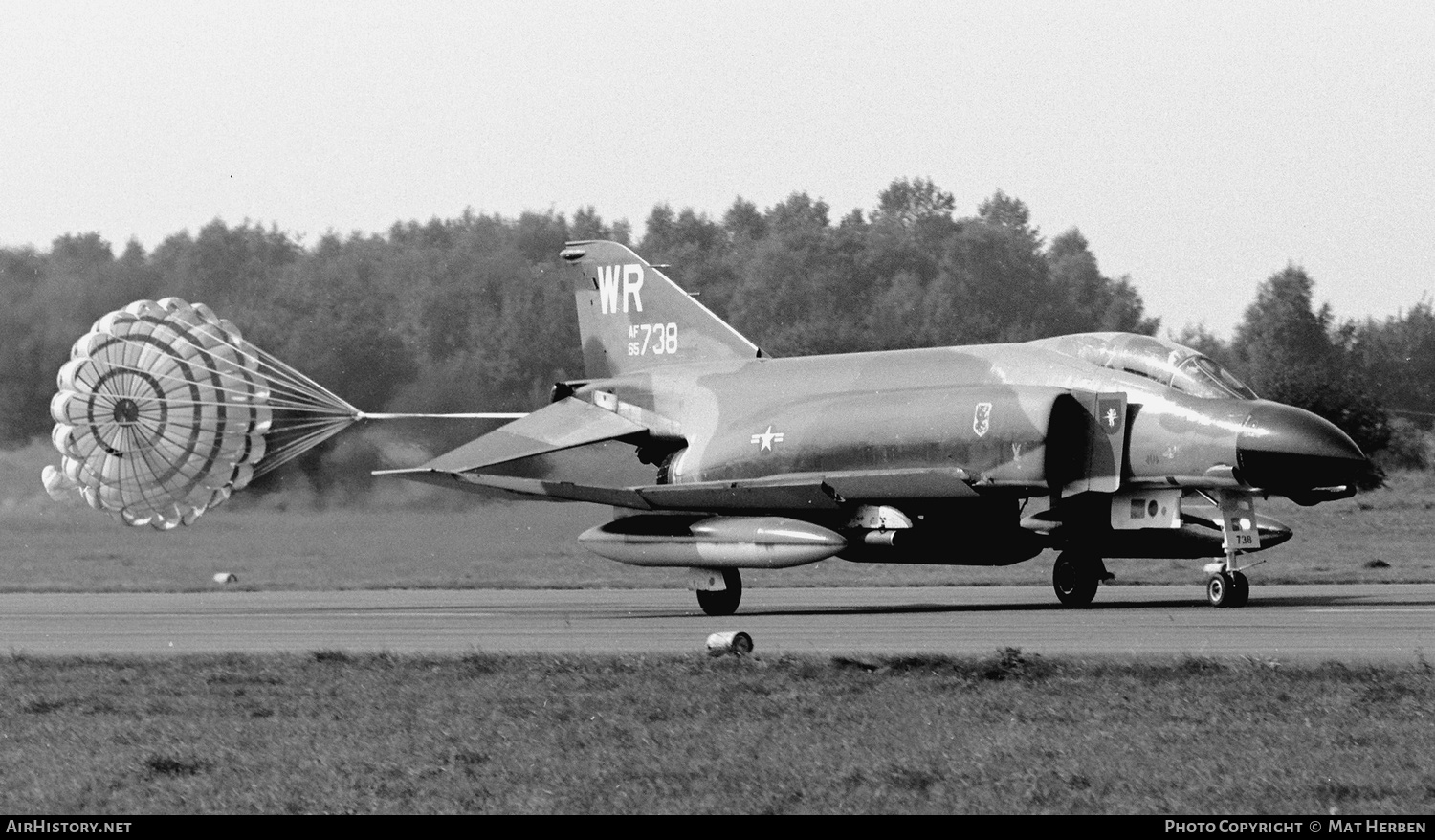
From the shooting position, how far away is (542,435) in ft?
68.2

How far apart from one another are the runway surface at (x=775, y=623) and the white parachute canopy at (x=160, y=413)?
1.40 m

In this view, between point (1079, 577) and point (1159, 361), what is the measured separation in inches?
90.3

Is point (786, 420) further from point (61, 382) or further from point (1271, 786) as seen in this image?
point (1271, 786)

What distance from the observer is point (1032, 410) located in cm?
1714

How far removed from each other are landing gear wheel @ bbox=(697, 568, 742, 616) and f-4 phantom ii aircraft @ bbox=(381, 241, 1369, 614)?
0.7 inches

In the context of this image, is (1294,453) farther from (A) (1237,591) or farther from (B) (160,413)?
(B) (160,413)

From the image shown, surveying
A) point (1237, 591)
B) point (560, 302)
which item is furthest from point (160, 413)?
point (560, 302)

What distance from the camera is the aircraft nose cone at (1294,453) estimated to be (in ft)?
53.7

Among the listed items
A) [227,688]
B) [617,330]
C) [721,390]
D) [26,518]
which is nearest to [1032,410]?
[721,390]

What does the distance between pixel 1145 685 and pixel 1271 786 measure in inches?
122

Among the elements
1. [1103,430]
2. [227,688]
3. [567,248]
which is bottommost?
[227,688]

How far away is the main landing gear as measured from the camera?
1778 centimetres

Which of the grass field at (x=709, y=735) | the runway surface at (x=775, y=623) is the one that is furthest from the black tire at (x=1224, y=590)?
the grass field at (x=709, y=735)

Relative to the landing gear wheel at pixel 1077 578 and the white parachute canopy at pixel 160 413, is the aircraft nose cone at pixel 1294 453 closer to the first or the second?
the landing gear wheel at pixel 1077 578
